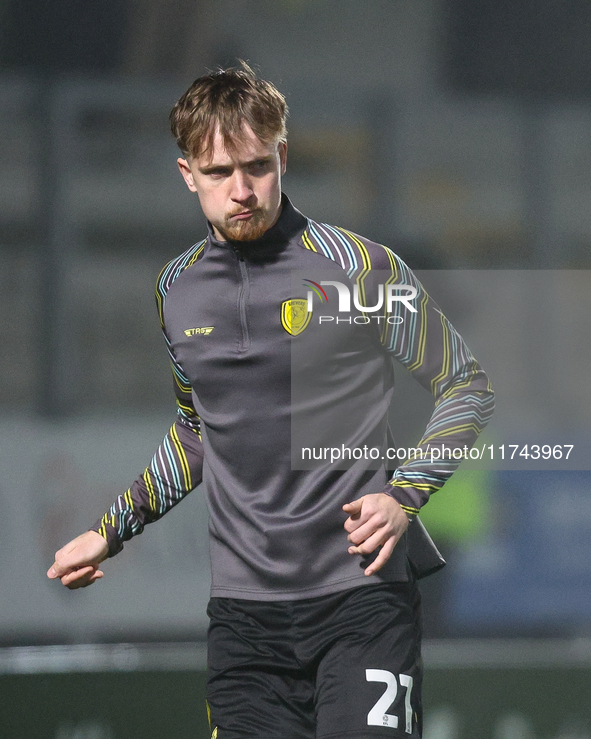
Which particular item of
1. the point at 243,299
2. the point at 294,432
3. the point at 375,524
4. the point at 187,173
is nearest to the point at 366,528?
the point at 375,524

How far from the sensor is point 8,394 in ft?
11.4

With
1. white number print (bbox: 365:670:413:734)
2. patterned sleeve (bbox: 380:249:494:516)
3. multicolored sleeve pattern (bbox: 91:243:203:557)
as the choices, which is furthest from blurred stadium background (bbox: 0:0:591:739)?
white number print (bbox: 365:670:413:734)

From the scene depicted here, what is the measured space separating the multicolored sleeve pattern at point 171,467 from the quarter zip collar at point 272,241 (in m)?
0.15

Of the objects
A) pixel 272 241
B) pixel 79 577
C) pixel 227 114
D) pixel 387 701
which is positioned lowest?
pixel 387 701

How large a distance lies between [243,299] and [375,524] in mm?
557

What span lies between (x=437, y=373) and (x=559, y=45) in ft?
6.08

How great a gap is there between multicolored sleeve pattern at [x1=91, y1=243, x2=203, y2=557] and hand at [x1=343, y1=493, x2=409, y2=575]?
53cm

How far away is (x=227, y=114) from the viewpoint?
2094 millimetres

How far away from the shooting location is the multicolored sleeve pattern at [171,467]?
233 centimetres

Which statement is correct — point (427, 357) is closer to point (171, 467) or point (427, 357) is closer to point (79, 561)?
point (171, 467)

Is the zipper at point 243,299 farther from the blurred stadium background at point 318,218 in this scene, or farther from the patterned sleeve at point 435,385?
the blurred stadium background at point 318,218

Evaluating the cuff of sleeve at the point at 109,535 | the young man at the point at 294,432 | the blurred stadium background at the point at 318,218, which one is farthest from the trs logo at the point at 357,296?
the blurred stadium background at the point at 318,218

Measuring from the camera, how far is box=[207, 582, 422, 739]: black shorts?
77.4 inches

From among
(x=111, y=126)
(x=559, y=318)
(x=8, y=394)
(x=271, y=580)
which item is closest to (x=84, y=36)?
(x=111, y=126)
